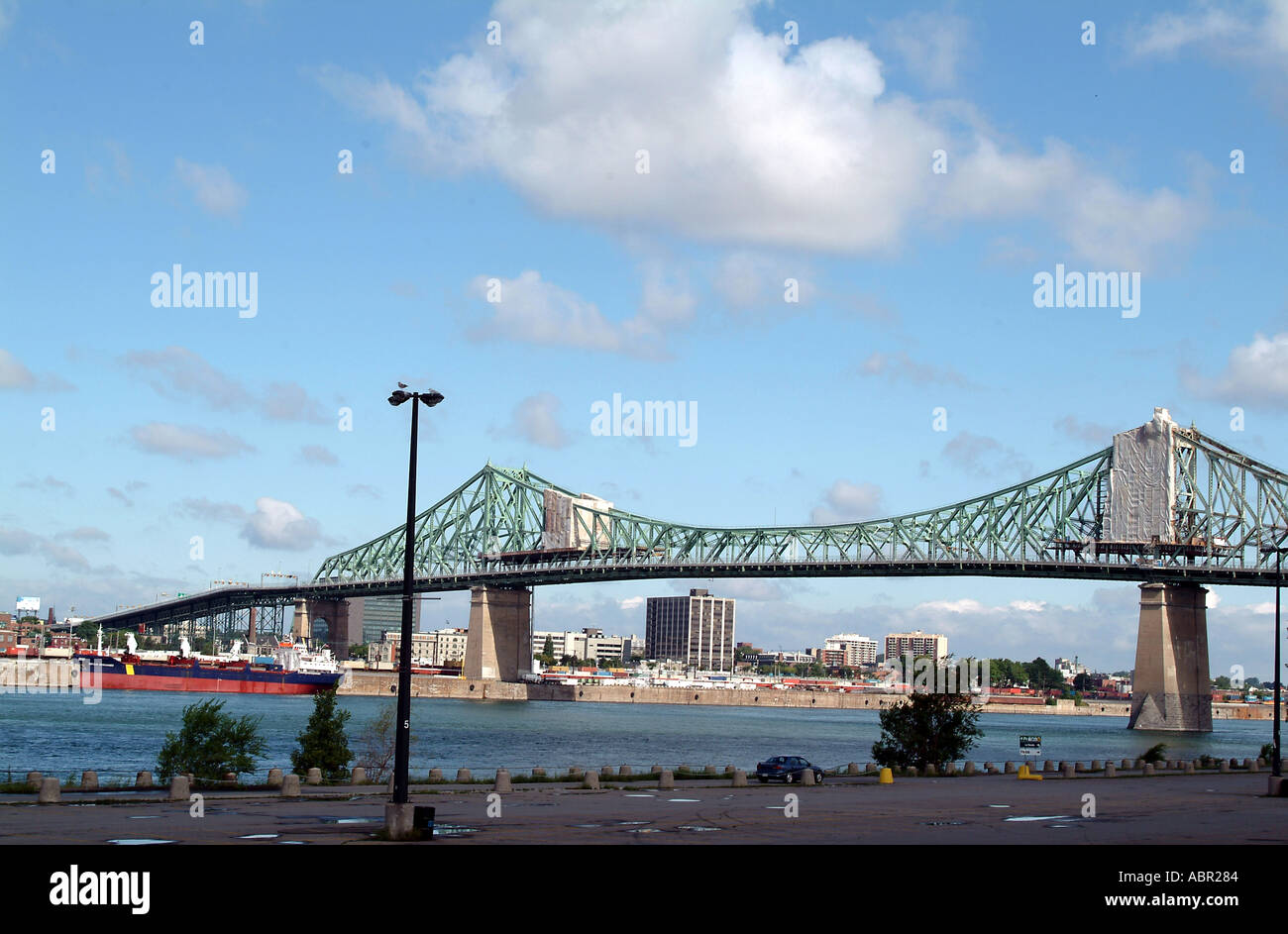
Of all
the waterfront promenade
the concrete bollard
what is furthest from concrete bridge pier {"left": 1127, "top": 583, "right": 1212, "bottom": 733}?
the concrete bollard

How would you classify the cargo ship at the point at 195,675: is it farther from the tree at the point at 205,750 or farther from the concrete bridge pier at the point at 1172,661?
the tree at the point at 205,750

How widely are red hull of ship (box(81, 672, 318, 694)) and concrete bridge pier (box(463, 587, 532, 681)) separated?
66.1 feet

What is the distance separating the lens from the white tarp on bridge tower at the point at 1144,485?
145m

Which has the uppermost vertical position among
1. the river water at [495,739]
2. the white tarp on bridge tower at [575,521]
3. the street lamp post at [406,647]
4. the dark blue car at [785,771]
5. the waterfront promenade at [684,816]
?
the white tarp on bridge tower at [575,521]

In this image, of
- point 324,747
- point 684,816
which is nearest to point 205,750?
point 324,747

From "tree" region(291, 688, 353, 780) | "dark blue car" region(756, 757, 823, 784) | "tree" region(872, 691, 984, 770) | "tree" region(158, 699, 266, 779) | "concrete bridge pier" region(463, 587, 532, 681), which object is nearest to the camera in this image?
"tree" region(158, 699, 266, 779)

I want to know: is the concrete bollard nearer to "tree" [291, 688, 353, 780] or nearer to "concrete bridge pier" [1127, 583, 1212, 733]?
"tree" [291, 688, 353, 780]

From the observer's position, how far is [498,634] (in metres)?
172

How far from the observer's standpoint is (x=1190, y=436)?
151 meters

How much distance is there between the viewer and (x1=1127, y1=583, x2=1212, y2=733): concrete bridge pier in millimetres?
A: 132500

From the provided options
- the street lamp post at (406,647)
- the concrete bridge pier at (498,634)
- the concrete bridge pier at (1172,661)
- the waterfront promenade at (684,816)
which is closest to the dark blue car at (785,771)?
the waterfront promenade at (684,816)

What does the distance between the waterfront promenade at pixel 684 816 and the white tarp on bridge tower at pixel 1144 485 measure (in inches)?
4302

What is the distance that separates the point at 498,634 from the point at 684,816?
14451 cm
